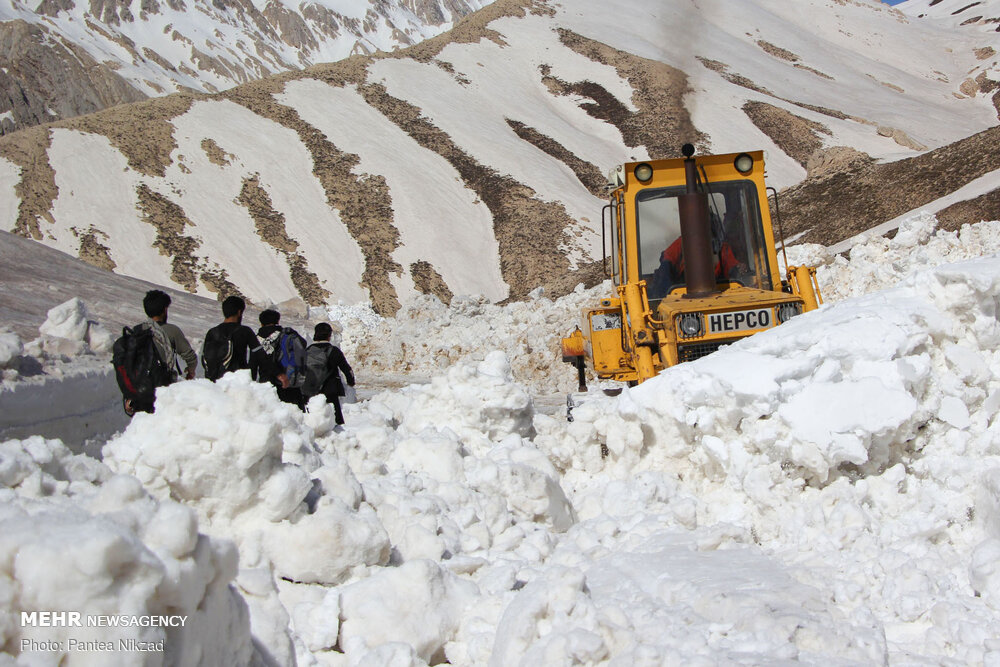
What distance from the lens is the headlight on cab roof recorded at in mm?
6090

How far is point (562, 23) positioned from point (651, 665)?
5192cm

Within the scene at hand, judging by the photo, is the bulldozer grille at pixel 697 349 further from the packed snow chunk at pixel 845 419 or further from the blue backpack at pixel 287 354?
the blue backpack at pixel 287 354

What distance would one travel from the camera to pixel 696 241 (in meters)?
6.24

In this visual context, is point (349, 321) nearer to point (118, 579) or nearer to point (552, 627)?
point (552, 627)

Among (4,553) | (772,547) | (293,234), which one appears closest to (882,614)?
(772,547)

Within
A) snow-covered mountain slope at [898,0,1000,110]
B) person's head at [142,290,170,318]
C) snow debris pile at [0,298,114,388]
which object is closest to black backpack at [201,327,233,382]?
person's head at [142,290,170,318]

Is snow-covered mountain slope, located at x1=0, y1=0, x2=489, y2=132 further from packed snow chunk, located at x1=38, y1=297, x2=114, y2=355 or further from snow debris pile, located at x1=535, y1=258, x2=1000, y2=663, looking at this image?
snow debris pile, located at x1=535, y1=258, x2=1000, y2=663

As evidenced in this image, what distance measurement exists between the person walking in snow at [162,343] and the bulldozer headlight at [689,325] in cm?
346

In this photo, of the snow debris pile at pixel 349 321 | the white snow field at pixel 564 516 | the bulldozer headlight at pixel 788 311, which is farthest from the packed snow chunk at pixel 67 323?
the snow debris pile at pixel 349 321

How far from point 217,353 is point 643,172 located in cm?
372

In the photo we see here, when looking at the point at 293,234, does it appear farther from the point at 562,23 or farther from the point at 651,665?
the point at 562,23

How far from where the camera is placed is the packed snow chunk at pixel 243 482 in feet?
11.5

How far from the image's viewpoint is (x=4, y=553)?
6.63ft

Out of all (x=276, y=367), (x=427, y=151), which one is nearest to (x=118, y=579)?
(x=276, y=367)
